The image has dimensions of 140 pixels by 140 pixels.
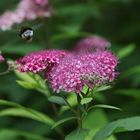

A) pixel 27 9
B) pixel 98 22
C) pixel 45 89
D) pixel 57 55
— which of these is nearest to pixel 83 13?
pixel 98 22

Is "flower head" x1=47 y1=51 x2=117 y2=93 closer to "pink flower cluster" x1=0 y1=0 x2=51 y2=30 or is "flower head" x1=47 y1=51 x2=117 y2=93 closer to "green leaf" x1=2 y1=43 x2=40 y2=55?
"pink flower cluster" x1=0 y1=0 x2=51 y2=30

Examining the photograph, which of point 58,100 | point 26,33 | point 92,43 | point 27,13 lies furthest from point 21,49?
point 58,100

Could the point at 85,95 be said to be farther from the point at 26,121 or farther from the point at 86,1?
the point at 86,1

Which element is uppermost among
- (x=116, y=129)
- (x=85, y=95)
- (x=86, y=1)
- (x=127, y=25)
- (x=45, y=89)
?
(x=86, y=1)

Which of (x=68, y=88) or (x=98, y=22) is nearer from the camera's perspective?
(x=68, y=88)

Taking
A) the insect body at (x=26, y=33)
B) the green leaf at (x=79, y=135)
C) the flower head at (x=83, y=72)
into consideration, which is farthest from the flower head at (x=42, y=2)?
the green leaf at (x=79, y=135)

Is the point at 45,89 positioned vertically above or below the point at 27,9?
below
